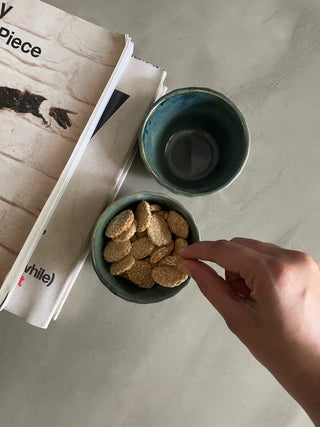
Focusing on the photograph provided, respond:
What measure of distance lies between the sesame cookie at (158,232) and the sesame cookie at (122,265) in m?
0.04

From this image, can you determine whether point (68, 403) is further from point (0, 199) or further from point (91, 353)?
point (0, 199)

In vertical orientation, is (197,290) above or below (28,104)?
below

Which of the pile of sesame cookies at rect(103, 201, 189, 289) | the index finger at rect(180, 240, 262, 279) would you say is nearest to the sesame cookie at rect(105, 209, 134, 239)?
the pile of sesame cookies at rect(103, 201, 189, 289)

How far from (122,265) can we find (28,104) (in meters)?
0.22

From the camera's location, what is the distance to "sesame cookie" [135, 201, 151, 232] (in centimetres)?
46

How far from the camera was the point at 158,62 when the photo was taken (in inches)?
22.0

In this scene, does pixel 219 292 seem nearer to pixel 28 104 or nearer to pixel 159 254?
pixel 159 254

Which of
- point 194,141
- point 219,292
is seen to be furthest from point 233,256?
point 194,141

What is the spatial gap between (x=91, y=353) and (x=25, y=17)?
1.48 ft

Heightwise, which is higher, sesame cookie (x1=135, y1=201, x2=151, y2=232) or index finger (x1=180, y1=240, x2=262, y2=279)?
index finger (x1=180, y1=240, x2=262, y2=279)

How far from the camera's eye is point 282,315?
323mm

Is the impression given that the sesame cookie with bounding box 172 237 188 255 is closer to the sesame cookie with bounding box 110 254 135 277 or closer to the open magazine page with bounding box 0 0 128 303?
the sesame cookie with bounding box 110 254 135 277

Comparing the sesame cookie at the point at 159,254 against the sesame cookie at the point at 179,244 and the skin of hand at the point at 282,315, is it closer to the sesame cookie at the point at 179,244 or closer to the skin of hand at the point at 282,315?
the sesame cookie at the point at 179,244

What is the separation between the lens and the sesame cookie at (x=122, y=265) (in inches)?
18.0
